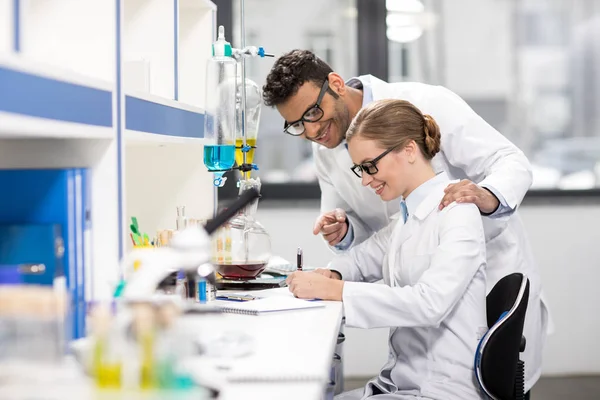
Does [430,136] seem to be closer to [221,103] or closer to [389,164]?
[389,164]

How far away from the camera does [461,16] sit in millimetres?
3834

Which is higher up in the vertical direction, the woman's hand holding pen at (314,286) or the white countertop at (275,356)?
the woman's hand holding pen at (314,286)

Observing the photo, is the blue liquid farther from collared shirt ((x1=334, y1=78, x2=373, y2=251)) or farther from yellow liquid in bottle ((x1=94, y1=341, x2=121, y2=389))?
yellow liquid in bottle ((x1=94, y1=341, x2=121, y2=389))

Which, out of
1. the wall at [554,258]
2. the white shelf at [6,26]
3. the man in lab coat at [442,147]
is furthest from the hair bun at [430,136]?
the wall at [554,258]

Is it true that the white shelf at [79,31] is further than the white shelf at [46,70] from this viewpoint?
Yes

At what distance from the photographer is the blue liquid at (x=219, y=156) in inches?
80.9

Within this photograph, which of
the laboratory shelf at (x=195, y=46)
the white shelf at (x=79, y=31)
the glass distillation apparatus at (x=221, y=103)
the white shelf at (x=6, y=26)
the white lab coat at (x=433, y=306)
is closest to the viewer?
the white shelf at (x=6, y=26)

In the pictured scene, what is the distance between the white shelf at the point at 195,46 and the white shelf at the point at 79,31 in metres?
0.98

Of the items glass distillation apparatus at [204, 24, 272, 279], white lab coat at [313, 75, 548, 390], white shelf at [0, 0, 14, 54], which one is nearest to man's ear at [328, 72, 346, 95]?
white lab coat at [313, 75, 548, 390]

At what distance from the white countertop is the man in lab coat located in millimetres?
612

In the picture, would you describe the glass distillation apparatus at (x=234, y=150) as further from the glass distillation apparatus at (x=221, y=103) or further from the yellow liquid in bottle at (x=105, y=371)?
the yellow liquid in bottle at (x=105, y=371)

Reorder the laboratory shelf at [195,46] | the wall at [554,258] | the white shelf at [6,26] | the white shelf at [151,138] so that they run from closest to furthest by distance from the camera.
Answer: the white shelf at [6,26]
the white shelf at [151,138]
the laboratory shelf at [195,46]
the wall at [554,258]

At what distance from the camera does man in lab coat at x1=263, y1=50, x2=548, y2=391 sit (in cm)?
209

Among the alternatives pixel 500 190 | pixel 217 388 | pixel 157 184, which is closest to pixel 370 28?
pixel 157 184
